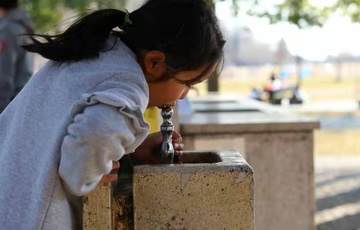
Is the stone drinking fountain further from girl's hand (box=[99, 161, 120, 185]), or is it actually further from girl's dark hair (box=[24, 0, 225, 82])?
girl's dark hair (box=[24, 0, 225, 82])

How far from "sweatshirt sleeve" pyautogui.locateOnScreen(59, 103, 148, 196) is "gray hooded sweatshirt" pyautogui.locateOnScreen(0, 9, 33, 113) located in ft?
9.58

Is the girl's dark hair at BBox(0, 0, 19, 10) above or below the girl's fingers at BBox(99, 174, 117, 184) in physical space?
above

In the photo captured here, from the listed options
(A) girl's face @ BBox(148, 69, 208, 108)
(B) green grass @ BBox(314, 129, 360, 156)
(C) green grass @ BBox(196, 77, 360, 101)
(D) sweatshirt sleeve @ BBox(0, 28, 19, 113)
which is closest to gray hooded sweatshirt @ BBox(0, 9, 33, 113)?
(D) sweatshirt sleeve @ BBox(0, 28, 19, 113)

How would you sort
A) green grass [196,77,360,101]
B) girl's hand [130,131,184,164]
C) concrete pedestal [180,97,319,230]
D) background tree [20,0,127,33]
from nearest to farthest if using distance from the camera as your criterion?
girl's hand [130,131,184,164]
concrete pedestal [180,97,319,230]
background tree [20,0,127,33]
green grass [196,77,360,101]

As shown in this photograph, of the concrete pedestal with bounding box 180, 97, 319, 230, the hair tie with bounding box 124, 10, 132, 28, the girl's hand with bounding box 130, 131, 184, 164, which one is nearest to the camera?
the hair tie with bounding box 124, 10, 132, 28

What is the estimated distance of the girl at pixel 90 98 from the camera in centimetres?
181

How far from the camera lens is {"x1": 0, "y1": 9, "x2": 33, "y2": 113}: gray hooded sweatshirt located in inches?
184

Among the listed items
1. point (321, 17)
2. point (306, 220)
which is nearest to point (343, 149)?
point (321, 17)

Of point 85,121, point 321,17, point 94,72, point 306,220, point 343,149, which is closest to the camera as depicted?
point 85,121

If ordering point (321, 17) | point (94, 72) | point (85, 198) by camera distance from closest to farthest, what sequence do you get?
point (94, 72)
point (85, 198)
point (321, 17)

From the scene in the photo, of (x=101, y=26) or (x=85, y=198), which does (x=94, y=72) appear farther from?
(x=85, y=198)

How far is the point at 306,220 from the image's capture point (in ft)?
18.2

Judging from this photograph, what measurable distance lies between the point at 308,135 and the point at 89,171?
392 cm

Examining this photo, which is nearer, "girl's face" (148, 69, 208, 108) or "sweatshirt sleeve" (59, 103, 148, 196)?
"sweatshirt sleeve" (59, 103, 148, 196)
